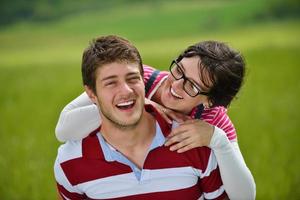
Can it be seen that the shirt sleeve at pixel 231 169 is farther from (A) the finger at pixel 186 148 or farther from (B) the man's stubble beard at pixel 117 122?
(B) the man's stubble beard at pixel 117 122

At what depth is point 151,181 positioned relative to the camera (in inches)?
80.0

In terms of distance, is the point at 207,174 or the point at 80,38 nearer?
the point at 207,174

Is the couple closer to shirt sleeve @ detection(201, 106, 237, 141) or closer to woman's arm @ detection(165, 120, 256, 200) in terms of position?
woman's arm @ detection(165, 120, 256, 200)

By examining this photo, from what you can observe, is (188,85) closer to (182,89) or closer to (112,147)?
(182,89)

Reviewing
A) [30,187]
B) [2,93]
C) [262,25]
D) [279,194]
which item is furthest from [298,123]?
[262,25]

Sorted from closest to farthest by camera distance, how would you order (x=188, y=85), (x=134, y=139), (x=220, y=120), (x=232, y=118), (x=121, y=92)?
(x=121, y=92) → (x=134, y=139) → (x=188, y=85) → (x=220, y=120) → (x=232, y=118)

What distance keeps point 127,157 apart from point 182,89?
42 cm

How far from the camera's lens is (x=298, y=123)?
21.4ft

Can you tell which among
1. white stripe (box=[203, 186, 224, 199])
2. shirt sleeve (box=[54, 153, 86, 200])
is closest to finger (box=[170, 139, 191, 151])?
white stripe (box=[203, 186, 224, 199])

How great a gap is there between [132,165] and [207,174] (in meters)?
0.32

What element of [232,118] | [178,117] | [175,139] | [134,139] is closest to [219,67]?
[178,117]

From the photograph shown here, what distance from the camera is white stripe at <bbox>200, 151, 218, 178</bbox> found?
6.60 ft

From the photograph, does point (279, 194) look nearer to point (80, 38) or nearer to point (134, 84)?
point (134, 84)

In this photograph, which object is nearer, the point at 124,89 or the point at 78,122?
the point at 124,89
